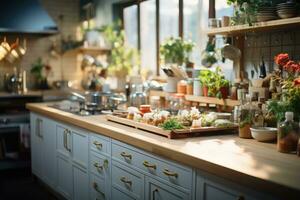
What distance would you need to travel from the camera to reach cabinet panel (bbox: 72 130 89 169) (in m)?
2.83

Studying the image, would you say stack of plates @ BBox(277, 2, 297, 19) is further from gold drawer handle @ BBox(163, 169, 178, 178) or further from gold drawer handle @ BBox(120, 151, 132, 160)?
Answer: gold drawer handle @ BBox(120, 151, 132, 160)

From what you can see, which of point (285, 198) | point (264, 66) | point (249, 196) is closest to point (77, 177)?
point (264, 66)

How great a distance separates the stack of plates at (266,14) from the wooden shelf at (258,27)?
0.03m

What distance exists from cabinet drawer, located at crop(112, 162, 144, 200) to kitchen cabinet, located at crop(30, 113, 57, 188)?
3.74ft

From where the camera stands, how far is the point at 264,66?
8.34 ft

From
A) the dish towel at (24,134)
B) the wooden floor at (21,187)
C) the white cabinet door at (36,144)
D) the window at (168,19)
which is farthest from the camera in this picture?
the dish towel at (24,134)

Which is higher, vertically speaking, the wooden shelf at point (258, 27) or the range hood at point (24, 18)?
the range hood at point (24, 18)

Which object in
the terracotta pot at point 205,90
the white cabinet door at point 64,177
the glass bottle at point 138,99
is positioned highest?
the terracotta pot at point 205,90

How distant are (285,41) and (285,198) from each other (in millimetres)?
1377

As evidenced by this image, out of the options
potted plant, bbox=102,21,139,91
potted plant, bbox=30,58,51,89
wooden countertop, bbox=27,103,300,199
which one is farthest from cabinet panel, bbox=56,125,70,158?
potted plant, bbox=30,58,51,89

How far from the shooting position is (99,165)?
104 inches

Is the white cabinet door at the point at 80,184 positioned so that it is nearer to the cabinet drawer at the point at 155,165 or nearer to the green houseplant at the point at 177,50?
the cabinet drawer at the point at 155,165

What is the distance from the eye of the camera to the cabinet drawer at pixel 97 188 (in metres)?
2.60

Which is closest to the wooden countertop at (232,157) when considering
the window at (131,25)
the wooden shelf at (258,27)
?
the wooden shelf at (258,27)
